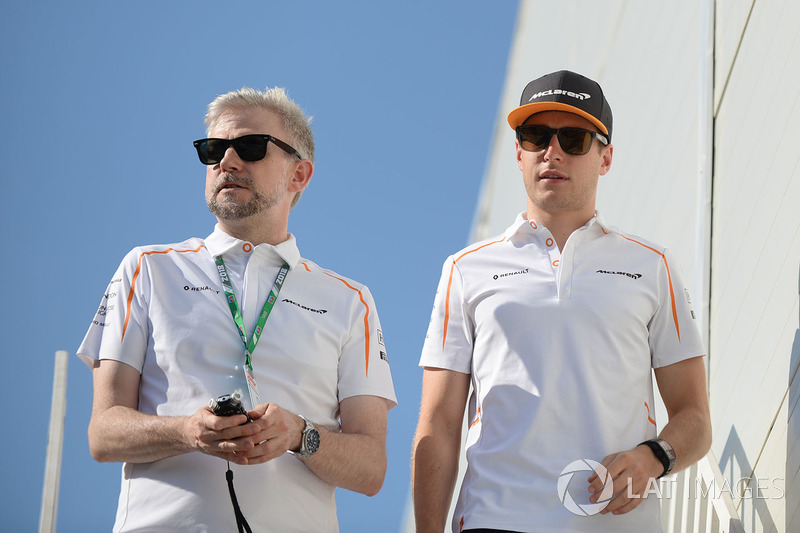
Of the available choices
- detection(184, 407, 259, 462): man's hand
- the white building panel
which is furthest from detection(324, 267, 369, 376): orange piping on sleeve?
the white building panel

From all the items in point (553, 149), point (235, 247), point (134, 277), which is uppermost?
point (553, 149)

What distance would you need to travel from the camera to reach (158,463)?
2.38 metres

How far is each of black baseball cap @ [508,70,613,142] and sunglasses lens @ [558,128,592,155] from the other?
1.7 inches

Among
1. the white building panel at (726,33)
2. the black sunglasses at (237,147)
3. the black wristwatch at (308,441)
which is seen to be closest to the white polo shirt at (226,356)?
the black wristwatch at (308,441)

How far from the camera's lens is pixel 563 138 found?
2617mm

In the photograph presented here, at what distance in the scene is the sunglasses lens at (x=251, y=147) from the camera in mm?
2793

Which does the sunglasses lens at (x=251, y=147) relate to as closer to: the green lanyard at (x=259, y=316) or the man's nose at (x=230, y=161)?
the man's nose at (x=230, y=161)

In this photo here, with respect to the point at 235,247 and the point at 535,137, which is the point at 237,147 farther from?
the point at 535,137

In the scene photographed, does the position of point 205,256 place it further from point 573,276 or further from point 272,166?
point 573,276

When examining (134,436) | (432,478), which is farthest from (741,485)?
(134,436)

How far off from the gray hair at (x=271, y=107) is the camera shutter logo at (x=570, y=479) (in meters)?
1.28

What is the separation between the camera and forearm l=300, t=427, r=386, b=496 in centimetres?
239

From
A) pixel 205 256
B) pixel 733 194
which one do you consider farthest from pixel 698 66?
A: pixel 205 256

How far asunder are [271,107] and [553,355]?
1.16 metres
